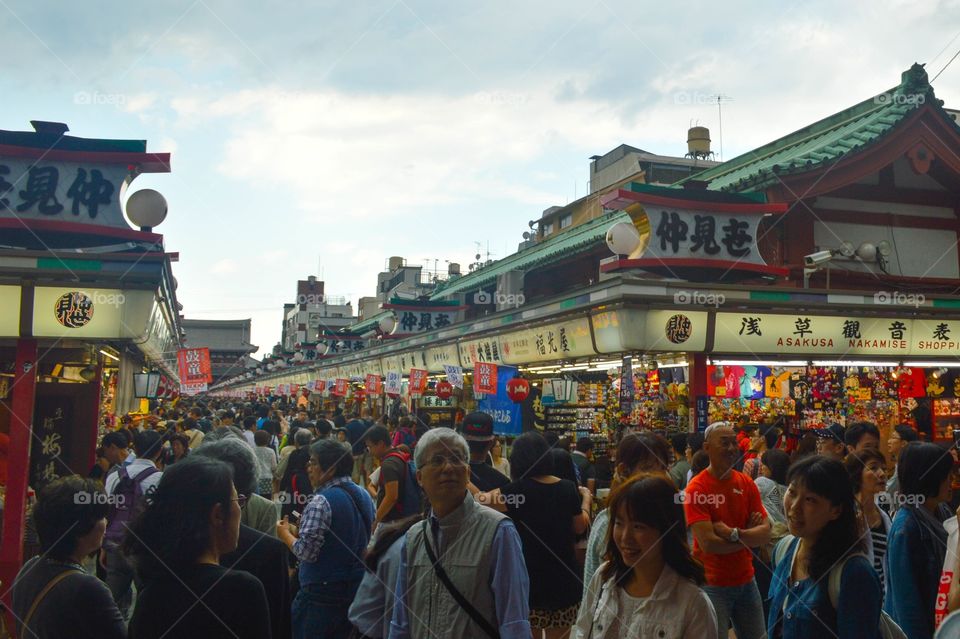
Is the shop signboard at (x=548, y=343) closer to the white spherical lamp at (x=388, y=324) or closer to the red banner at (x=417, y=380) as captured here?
the red banner at (x=417, y=380)

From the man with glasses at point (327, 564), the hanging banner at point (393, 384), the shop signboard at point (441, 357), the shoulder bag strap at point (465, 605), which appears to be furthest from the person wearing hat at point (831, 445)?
the hanging banner at point (393, 384)

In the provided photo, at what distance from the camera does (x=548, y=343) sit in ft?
48.3

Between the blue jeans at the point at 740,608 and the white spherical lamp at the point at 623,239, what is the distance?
282 inches

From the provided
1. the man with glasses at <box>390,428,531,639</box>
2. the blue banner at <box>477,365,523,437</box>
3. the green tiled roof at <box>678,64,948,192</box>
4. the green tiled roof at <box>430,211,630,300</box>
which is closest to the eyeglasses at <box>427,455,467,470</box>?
the man with glasses at <box>390,428,531,639</box>

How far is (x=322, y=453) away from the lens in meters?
5.81

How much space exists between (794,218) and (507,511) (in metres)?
11.6

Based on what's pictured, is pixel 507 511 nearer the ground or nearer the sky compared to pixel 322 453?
nearer the ground

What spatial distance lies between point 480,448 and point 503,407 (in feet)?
27.6

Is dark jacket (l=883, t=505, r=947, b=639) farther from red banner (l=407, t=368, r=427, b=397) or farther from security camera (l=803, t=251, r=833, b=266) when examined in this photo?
red banner (l=407, t=368, r=427, b=397)

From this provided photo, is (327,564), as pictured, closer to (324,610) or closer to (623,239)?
(324,610)

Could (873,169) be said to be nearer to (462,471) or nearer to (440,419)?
(440,419)

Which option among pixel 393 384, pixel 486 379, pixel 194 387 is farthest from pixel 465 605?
pixel 393 384

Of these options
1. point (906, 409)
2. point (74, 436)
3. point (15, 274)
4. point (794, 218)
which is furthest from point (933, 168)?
point (74, 436)

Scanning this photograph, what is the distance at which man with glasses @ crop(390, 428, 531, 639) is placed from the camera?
3854mm
